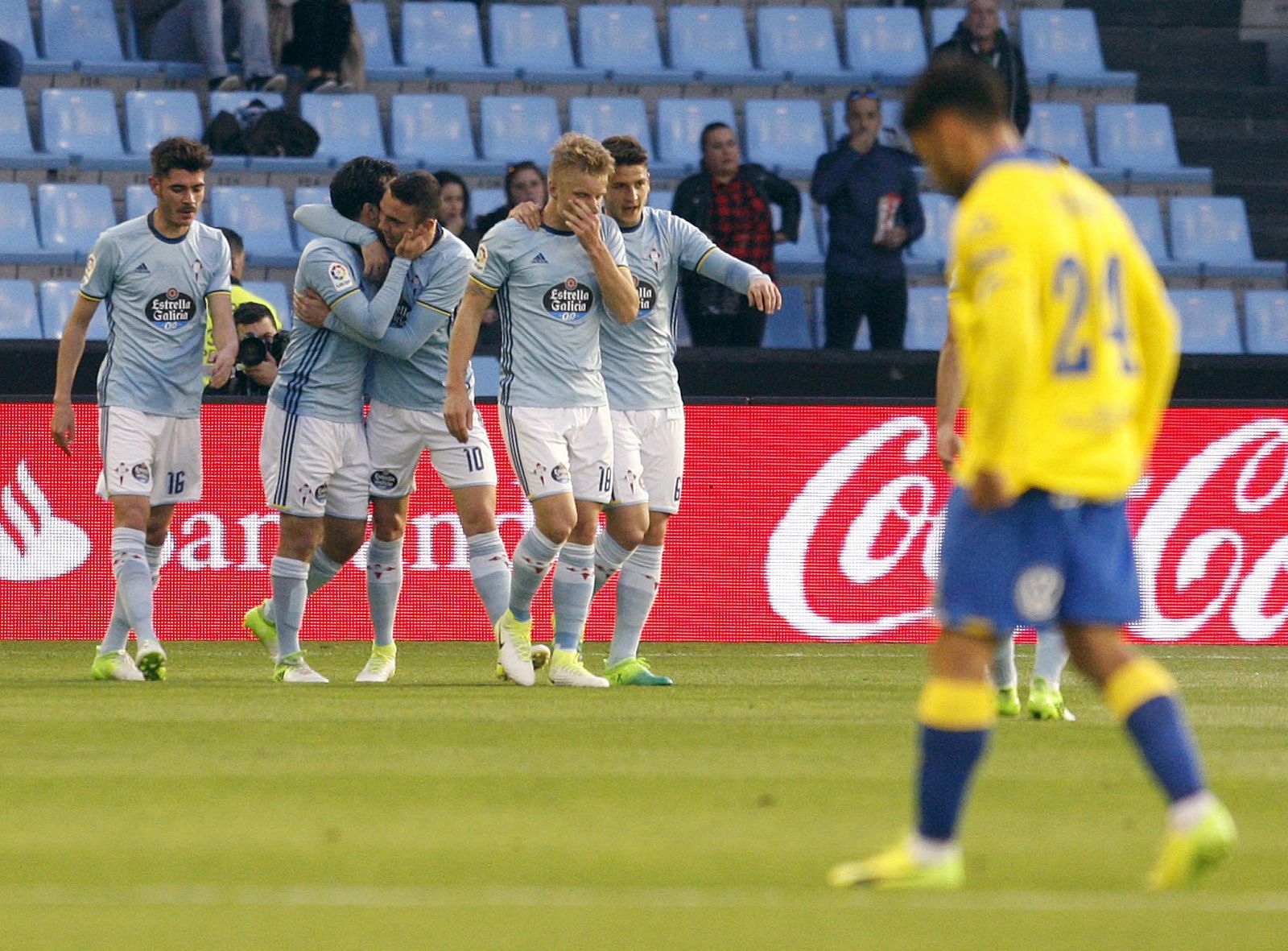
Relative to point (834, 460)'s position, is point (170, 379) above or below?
above

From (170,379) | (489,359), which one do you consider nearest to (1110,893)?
(170,379)

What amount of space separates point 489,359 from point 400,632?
205cm

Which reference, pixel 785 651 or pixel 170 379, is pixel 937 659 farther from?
pixel 785 651

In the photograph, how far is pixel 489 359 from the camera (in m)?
13.6

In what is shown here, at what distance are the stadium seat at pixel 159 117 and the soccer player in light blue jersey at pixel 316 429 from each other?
692 cm

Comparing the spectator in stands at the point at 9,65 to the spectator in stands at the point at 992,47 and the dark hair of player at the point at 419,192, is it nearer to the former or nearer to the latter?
the spectator in stands at the point at 992,47

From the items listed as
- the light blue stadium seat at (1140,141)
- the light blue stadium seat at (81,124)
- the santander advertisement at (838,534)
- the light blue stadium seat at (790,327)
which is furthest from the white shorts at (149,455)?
the light blue stadium seat at (1140,141)

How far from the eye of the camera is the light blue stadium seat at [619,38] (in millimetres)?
17672

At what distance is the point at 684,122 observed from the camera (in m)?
16.9

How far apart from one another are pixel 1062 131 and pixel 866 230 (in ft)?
11.3

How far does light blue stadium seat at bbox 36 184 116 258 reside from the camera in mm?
15188

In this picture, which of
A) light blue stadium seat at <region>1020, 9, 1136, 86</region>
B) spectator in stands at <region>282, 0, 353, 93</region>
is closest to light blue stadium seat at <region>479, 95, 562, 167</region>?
spectator in stands at <region>282, 0, 353, 93</region>

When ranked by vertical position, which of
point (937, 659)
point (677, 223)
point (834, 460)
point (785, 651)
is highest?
point (677, 223)

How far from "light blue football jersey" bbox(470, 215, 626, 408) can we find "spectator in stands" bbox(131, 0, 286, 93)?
25.6 ft
